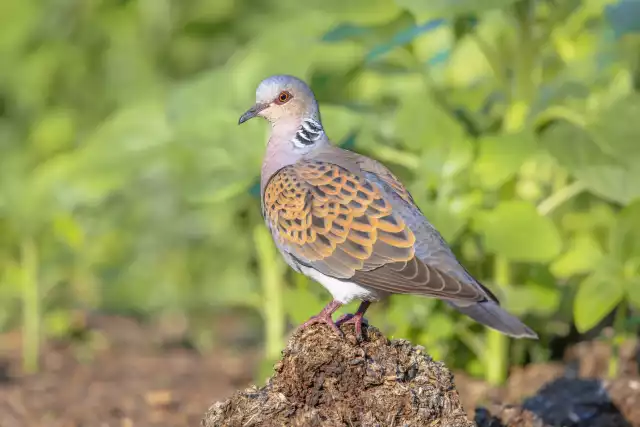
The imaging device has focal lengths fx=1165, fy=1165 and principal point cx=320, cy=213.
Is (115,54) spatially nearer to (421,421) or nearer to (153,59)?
(153,59)

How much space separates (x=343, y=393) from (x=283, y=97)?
1620 mm

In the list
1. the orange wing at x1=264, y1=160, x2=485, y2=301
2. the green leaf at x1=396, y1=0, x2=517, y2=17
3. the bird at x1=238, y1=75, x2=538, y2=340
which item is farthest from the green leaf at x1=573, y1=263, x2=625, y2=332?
the green leaf at x1=396, y1=0, x2=517, y2=17

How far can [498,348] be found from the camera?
6.00 metres

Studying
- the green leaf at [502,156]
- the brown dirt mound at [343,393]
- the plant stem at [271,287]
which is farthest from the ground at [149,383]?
the brown dirt mound at [343,393]

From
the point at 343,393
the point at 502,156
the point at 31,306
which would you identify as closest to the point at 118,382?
the point at 31,306

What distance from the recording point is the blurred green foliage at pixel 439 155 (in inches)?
216

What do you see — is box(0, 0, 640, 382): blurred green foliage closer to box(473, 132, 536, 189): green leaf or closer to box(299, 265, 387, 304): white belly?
box(473, 132, 536, 189): green leaf

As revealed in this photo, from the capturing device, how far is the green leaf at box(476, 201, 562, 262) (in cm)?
546

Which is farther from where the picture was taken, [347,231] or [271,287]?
[271,287]

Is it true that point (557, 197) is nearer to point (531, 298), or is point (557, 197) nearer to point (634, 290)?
point (531, 298)

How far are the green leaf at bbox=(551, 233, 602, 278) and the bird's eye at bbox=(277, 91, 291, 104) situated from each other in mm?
1713

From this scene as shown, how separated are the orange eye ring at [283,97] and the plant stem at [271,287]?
1.55 meters

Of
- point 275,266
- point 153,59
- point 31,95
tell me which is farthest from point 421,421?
point 153,59

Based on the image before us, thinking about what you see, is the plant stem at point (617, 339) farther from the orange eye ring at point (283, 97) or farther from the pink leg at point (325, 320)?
the pink leg at point (325, 320)
